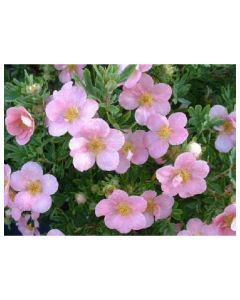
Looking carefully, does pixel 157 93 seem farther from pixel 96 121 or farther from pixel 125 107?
pixel 96 121

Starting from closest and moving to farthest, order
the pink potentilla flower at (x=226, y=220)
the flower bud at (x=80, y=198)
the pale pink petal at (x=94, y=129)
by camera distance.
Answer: the pale pink petal at (x=94, y=129) → the pink potentilla flower at (x=226, y=220) → the flower bud at (x=80, y=198)

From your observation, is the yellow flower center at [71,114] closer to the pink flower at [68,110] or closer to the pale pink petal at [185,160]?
the pink flower at [68,110]

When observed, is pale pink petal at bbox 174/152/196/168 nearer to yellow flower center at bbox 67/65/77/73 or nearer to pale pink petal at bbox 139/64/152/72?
pale pink petal at bbox 139/64/152/72

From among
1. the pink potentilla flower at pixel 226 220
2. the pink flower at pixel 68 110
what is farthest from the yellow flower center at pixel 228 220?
the pink flower at pixel 68 110

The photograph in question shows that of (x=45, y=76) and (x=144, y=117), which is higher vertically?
(x=45, y=76)

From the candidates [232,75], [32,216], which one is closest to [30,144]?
[32,216]

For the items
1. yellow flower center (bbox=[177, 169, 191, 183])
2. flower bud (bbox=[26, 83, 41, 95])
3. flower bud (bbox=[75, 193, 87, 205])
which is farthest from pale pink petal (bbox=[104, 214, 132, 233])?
flower bud (bbox=[26, 83, 41, 95])

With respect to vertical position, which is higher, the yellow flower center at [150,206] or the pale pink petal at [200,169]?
the pale pink petal at [200,169]
